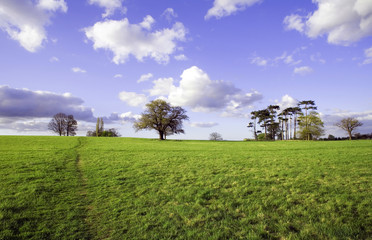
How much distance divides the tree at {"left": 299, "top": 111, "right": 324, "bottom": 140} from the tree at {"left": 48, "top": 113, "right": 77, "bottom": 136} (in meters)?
99.4

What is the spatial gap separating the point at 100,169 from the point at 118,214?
938cm

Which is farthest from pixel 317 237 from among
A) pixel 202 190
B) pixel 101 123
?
pixel 101 123

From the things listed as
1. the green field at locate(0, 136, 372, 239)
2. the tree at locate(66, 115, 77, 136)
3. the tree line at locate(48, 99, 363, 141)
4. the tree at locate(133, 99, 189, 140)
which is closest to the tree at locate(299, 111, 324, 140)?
the tree line at locate(48, 99, 363, 141)

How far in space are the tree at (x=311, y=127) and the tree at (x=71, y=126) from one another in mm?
98898

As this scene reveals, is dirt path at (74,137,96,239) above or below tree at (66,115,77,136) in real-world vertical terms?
below

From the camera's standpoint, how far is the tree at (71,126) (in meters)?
89.9

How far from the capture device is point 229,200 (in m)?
9.03

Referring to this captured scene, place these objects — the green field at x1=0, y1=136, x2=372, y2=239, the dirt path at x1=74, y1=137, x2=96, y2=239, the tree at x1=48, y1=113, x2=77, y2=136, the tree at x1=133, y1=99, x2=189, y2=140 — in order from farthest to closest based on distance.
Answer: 1. the tree at x1=48, y1=113, x2=77, y2=136
2. the tree at x1=133, y1=99, x2=189, y2=140
3. the dirt path at x1=74, y1=137, x2=96, y2=239
4. the green field at x1=0, y1=136, x2=372, y2=239

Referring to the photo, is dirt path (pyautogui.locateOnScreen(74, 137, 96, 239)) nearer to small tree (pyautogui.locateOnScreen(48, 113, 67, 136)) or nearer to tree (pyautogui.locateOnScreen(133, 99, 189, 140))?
tree (pyautogui.locateOnScreen(133, 99, 189, 140))

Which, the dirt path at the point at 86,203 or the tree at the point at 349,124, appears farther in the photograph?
the tree at the point at 349,124

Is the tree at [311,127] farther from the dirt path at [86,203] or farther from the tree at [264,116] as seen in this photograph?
the dirt path at [86,203]

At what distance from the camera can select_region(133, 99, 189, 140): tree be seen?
205 feet

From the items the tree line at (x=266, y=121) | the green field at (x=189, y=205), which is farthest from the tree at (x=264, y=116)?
the green field at (x=189, y=205)

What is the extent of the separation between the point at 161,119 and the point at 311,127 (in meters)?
53.7
